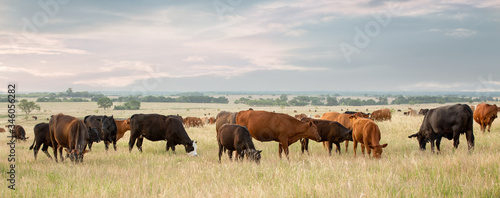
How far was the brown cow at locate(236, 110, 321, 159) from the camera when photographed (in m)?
12.5

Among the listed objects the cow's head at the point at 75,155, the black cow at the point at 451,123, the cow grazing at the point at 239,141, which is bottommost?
the cow's head at the point at 75,155

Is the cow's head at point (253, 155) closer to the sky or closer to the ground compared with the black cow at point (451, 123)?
closer to the ground

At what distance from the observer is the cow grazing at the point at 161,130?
15055mm

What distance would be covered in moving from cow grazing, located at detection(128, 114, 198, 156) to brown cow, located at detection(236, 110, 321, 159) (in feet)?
10.2

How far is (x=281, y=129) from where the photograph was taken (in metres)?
12.6

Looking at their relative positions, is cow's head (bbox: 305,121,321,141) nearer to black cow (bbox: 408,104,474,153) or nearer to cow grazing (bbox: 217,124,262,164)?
cow grazing (bbox: 217,124,262,164)

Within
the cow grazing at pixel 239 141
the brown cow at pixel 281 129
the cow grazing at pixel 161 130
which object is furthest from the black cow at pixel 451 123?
the cow grazing at pixel 161 130

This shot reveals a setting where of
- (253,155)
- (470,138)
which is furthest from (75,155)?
(470,138)

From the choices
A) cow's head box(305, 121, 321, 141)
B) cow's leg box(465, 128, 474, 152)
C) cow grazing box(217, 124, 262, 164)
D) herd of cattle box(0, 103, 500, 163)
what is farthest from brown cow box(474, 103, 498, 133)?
cow grazing box(217, 124, 262, 164)

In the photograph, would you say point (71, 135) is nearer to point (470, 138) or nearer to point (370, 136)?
point (370, 136)

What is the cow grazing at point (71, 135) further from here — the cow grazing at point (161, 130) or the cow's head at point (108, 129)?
the cow grazing at point (161, 130)

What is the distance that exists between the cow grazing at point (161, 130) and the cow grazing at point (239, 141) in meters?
3.02

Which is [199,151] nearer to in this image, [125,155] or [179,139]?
[179,139]

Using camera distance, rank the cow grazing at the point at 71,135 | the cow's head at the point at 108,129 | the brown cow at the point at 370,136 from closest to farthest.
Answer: the cow grazing at the point at 71,135 < the brown cow at the point at 370,136 < the cow's head at the point at 108,129
